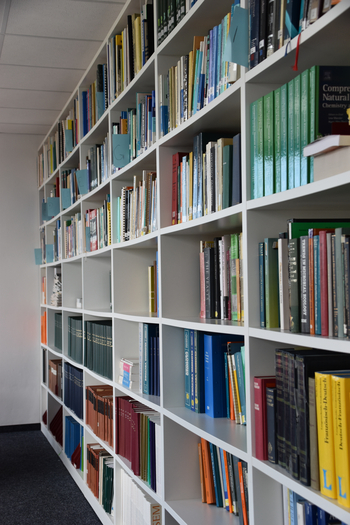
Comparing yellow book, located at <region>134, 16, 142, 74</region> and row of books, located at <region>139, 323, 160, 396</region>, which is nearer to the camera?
row of books, located at <region>139, 323, 160, 396</region>

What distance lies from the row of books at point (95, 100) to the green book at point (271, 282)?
1.97 m

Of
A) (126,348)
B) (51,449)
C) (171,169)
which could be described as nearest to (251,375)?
(171,169)

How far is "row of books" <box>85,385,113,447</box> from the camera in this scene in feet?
9.70

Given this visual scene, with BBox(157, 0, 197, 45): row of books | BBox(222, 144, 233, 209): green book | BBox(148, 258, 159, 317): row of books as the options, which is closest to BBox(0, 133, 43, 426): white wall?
BBox(148, 258, 159, 317): row of books

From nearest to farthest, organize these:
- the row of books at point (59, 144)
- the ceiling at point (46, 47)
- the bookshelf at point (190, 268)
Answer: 1. the bookshelf at point (190, 268)
2. the ceiling at point (46, 47)
3. the row of books at point (59, 144)

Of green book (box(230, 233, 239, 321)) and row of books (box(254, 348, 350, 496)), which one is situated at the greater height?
green book (box(230, 233, 239, 321))

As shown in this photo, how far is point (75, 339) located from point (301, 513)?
272 cm

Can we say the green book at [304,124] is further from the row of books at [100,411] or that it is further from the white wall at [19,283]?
the white wall at [19,283]

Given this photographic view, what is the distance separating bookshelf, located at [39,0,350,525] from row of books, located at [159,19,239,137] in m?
0.05

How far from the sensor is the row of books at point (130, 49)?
95.2 inches

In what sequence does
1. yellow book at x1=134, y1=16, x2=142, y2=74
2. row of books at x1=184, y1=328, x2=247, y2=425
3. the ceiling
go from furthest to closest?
the ceiling < yellow book at x1=134, y1=16, x2=142, y2=74 < row of books at x1=184, y1=328, x2=247, y2=425

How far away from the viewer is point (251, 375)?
145 cm

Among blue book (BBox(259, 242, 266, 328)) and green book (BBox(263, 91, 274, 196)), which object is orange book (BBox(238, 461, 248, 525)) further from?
green book (BBox(263, 91, 274, 196))

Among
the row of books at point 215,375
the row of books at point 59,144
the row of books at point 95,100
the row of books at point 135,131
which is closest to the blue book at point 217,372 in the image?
the row of books at point 215,375
